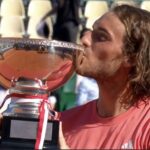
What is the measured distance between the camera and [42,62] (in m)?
1.48

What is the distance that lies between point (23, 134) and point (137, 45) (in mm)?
653

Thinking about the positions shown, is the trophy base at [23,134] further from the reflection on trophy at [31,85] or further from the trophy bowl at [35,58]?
the trophy bowl at [35,58]

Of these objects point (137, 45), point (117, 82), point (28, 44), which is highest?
point (28, 44)

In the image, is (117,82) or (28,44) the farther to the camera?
(117,82)

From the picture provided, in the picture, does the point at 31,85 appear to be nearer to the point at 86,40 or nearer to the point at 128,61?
the point at 86,40

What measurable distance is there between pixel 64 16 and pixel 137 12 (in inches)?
215

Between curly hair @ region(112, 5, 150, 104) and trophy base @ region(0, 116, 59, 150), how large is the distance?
0.57 m

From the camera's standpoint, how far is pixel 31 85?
4.74ft

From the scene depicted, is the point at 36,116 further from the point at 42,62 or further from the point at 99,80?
the point at 99,80

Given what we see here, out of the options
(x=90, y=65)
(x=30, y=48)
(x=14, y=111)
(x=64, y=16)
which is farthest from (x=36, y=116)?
(x=64, y=16)

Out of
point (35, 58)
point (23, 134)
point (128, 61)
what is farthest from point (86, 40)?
point (23, 134)

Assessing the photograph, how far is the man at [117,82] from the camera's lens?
5.94 feet

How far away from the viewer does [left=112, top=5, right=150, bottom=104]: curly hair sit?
1.89 meters

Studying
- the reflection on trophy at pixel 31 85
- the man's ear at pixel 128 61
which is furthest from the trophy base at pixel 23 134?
the man's ear at pixel 128 61
